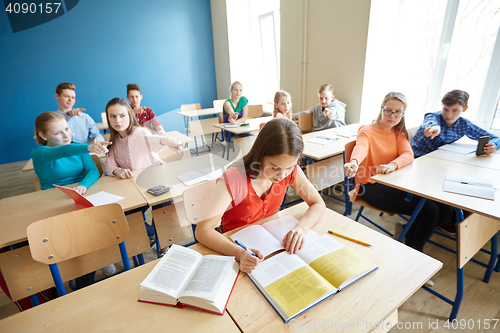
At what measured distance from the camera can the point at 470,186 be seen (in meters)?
1.43

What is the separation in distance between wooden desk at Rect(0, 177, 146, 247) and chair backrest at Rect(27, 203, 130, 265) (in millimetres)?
208

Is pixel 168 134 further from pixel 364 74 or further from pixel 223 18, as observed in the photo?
pixel 223 18

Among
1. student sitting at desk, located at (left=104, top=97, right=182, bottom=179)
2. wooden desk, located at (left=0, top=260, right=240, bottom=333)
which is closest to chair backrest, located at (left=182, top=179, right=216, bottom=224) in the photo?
student sitting at desk, located at (left=104, top=97, right=182, bottom=179)

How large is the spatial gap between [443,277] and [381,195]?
0.68m

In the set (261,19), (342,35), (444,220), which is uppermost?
(261,19)

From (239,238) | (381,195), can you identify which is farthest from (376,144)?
(239,238)

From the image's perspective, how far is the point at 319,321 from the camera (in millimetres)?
663

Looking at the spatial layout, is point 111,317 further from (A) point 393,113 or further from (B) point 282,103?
(B) point 282,103

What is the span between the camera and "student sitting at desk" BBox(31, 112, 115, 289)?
1576 mm

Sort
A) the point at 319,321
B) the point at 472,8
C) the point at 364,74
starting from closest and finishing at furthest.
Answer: the point at 319,321 → the point at 472,8 → the point at 364,74

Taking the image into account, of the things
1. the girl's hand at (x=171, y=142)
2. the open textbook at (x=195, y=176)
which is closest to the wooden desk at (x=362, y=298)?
the girl's hand at (x=171, y=142)

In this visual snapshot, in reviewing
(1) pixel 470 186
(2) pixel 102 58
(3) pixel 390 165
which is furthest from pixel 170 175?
(2) pixel 102 58

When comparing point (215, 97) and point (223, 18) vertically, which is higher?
point (223, 18)

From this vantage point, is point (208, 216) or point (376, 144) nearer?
point (208, 216)
